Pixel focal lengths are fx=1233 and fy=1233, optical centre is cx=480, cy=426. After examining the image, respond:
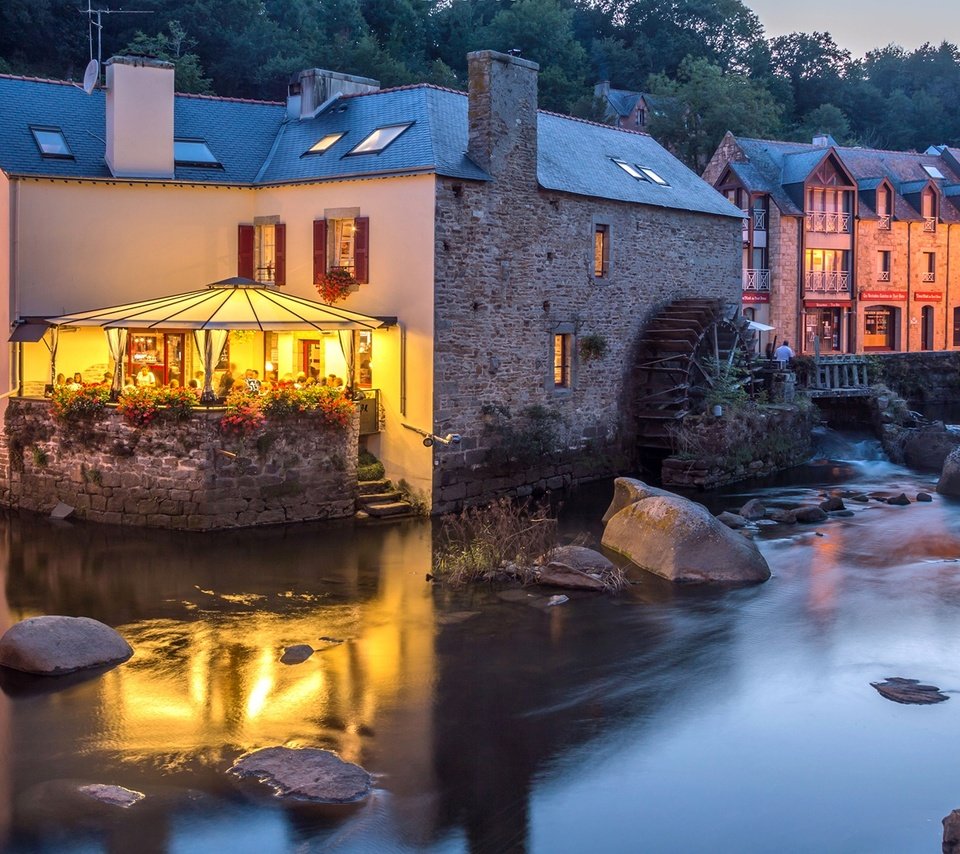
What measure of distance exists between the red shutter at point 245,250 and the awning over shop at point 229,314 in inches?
107

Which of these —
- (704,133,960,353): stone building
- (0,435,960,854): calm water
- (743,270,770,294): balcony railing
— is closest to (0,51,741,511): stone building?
(0,435,960,854): calm water

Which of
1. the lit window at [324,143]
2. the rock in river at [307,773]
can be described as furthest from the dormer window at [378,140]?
the rock in river at [307,773]

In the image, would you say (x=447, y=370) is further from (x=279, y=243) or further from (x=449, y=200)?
(x=279, y=243)

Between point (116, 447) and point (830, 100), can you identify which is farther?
point (830, 100)

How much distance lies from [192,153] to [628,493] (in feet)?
36.1

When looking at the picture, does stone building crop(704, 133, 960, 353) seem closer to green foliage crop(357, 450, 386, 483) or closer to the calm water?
green foliage crop(357, 450, 386, 483)

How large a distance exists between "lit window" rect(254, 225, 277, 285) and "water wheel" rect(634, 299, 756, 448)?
8.10 meters

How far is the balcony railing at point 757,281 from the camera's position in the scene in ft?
132

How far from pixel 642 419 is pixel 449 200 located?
780 cm

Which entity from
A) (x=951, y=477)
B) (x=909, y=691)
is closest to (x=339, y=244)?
(x=951, y=477)

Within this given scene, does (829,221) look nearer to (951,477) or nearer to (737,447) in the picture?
(737,447)

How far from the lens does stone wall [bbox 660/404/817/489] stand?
25.3m

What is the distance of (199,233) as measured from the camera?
23.6m

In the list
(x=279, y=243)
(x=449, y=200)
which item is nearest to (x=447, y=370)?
(x=449, y=200)
